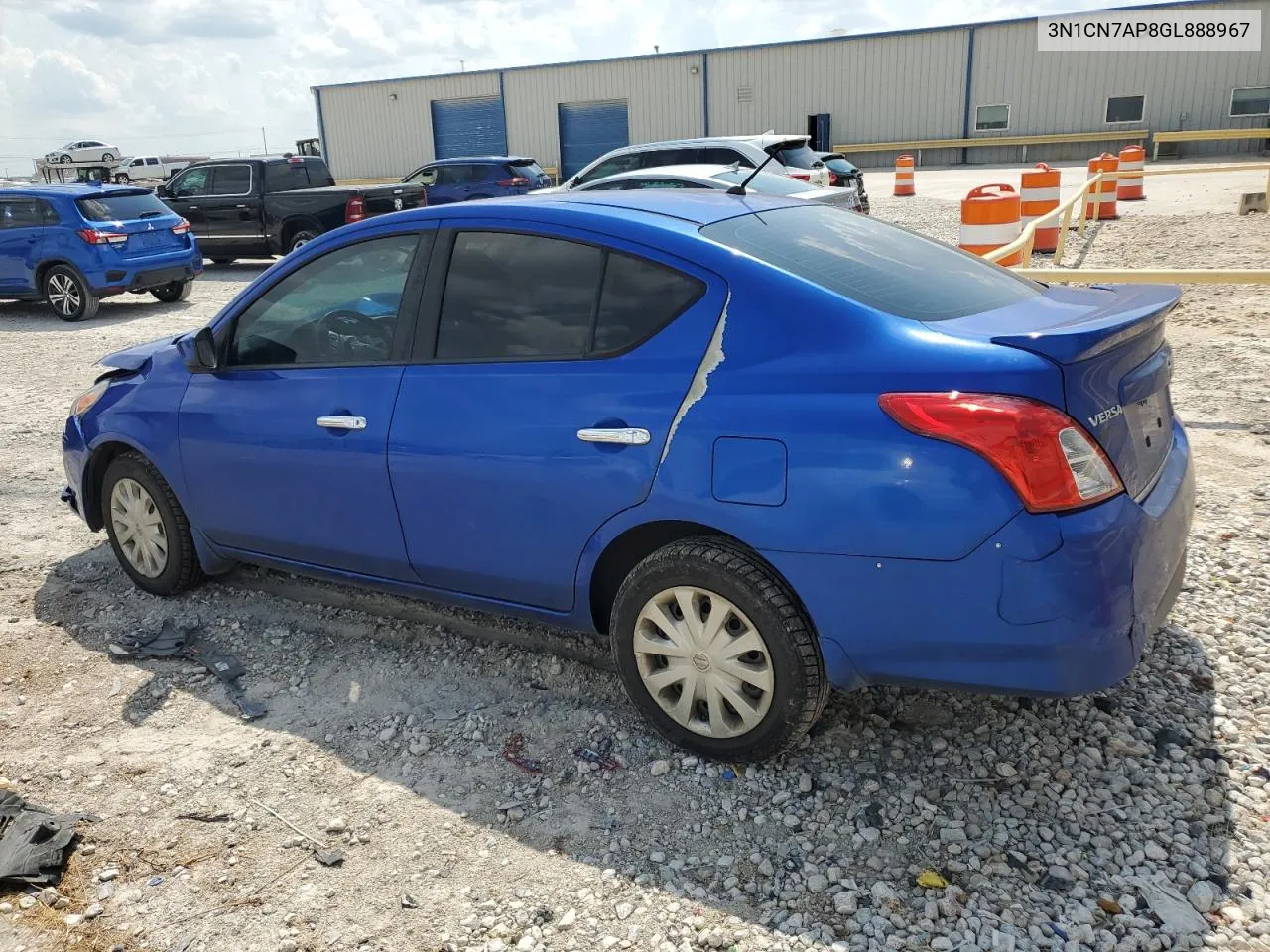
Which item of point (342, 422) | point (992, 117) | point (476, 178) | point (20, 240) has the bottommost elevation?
point (342, 422)

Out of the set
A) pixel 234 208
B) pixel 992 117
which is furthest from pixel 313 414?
pixel 992 117

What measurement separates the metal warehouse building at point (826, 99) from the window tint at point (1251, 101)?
4 cm

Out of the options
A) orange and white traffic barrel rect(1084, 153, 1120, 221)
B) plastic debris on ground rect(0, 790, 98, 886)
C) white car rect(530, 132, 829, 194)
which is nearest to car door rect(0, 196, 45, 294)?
white car rect(530, 132, 829, 194)

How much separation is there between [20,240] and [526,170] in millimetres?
9258

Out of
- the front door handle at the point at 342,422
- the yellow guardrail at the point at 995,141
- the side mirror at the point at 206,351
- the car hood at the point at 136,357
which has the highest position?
the yellow guardrail at the point at 995,141

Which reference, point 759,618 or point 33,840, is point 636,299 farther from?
point 33,840

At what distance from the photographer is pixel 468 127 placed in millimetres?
41375

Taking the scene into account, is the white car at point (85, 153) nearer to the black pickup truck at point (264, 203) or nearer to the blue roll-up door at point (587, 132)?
the blue roll-up door at point (587, 132)

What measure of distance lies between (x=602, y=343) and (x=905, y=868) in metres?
1.75

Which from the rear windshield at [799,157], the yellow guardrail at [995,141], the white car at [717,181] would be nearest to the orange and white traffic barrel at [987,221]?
the white car at [717,181]

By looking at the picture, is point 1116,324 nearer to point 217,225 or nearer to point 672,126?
point 217,225

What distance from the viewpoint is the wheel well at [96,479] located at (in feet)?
15.4

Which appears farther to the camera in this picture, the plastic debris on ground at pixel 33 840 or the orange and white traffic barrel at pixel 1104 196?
the orange and white traffic barrel at pixel 1104 196

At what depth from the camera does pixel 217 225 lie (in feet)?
56.1
